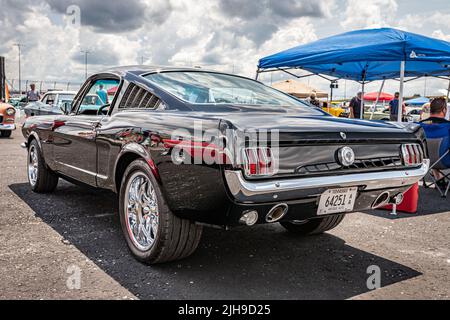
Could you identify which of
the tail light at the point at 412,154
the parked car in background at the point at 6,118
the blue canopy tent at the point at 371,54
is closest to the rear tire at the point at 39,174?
the tail light at the point at 412,154

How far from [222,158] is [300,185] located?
1.60ft

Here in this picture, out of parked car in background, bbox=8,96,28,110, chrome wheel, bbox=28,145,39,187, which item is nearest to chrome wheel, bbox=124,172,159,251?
chrome wheel, bbox=28,145,39,187

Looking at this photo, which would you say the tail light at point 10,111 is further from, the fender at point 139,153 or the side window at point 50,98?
the fender at point 139,153

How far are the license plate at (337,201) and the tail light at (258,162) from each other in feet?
1.41

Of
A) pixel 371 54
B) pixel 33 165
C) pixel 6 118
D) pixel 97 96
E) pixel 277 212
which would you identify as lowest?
pixel 33 165

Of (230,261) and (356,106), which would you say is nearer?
(230,261)

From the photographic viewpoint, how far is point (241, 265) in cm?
312

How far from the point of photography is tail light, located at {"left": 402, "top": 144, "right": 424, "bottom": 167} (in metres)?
3.02

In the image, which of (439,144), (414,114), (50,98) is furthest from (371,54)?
(414,114)

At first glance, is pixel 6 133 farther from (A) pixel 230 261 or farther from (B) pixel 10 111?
(A) pixel 230 261

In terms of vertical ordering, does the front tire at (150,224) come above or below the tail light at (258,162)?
below

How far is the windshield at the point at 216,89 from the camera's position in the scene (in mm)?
3211

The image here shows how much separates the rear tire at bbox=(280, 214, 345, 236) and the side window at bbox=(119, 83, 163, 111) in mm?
1678

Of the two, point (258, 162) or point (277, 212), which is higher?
point (258, 162)
